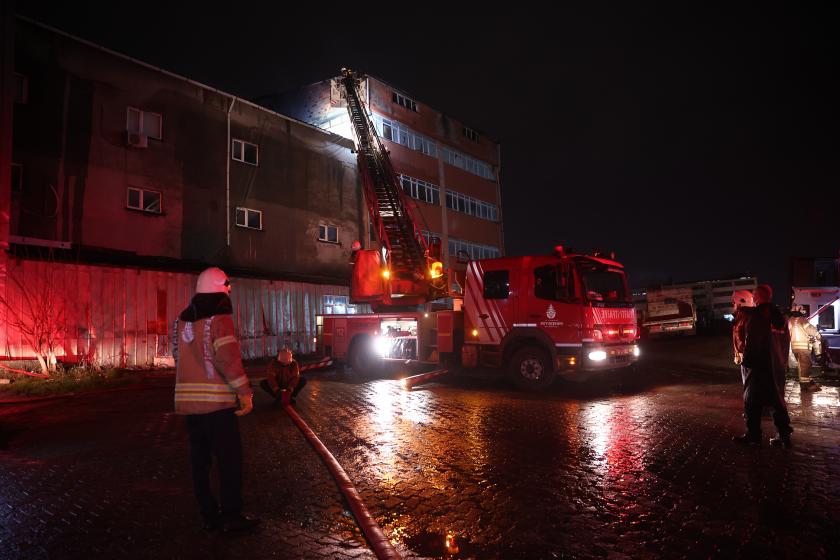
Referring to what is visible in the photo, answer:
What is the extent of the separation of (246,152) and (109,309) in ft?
26.3

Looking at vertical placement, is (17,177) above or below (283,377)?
above

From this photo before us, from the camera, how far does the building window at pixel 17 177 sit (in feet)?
46.0

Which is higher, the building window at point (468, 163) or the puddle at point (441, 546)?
the building window at point (468, 163)

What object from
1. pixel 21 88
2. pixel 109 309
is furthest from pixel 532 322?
pixel 21 88

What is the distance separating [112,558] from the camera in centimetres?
343

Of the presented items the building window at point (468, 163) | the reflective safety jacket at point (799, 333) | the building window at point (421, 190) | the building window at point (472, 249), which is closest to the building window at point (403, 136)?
the building window at point (468, 163)

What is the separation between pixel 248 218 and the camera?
19.8m

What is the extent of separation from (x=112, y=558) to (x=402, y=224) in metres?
12.4

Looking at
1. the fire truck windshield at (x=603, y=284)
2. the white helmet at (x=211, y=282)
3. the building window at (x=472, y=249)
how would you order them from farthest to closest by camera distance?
the building window at (x=472, y=249), the fire truck windshield at (x=603, y=284), the white helmet at (x=211, y=282)

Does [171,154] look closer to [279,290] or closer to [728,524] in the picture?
[279,290]

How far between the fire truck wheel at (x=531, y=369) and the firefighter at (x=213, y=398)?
7.43 m

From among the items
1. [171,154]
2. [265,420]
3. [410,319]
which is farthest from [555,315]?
[171,154]

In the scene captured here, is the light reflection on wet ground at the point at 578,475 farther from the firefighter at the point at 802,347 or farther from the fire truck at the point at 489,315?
the firefighter at the point at 802,347

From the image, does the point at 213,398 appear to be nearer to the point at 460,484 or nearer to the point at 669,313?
the point at 460,484
